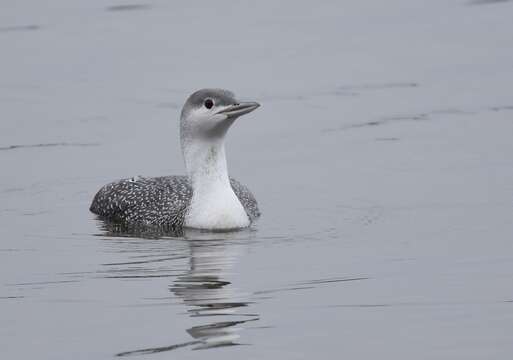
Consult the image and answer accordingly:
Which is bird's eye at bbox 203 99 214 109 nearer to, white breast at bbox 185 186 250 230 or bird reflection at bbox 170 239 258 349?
white breast at bbox 185 186 250 230

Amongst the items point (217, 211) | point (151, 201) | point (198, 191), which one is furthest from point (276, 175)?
point (217, 211)

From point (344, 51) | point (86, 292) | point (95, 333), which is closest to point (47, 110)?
point (344, 51)

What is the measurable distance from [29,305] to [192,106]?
11.0ft

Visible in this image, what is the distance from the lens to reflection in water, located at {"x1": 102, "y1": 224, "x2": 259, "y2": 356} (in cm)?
767

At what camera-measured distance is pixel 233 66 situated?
18.3 meters

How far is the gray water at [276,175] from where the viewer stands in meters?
7.77

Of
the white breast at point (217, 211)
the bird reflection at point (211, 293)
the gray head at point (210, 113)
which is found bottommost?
the bird reflection at point (211, 293)

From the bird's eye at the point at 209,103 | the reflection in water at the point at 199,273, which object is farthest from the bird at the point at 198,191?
the reflection in water at the point at 199,273

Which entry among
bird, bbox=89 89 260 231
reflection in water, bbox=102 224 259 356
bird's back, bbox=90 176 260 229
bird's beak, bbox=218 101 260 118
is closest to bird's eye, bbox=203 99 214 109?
bird, bbox=89 89 260 231

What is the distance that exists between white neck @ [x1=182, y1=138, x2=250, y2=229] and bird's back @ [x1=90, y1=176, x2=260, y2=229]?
0.18 meters

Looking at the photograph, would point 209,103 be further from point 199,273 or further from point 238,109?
point 199,273

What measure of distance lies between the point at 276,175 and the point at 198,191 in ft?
5.65

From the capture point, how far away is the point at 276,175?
43.3 feet

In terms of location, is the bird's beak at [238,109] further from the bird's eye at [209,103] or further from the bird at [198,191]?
the bird's eye at [209,103]
